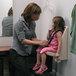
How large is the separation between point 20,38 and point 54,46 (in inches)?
22.3

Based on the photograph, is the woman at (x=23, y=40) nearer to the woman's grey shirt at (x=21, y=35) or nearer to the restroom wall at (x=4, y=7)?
the woman's grey shirt at (x=21, y=35)

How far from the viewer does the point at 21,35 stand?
75.3 inches

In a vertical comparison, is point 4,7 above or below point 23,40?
above

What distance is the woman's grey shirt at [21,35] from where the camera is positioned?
6.31 ft

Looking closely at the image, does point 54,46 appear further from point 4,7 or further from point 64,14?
point 4,7

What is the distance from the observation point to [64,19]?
236 centimetres

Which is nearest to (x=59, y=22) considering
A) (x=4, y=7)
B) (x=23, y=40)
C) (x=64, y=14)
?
(x=64, y=14)

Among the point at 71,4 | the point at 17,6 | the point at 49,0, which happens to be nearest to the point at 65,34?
the point at 71,4

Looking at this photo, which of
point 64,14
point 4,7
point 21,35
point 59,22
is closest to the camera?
point 21,35

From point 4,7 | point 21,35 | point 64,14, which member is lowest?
point 21,35

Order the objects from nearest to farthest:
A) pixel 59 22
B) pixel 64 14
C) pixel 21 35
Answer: pixel 21 35, pixel 59 22, pixel 64 14

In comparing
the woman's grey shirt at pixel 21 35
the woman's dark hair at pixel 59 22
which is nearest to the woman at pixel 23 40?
the woman's grey shirt at pixel 21 35

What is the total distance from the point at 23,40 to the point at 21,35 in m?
0.07

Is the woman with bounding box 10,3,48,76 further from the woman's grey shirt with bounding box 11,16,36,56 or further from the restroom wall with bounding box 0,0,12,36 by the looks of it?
the restroom wall with bounding box 0,0,12,36
